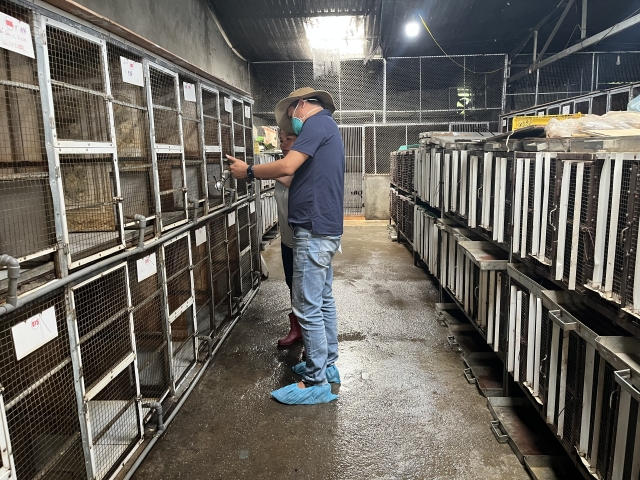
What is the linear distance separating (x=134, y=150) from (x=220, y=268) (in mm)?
1374

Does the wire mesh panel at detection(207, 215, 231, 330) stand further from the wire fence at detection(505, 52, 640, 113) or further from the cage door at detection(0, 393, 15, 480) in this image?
the wire fence at detection(505, 52, 640, 113)

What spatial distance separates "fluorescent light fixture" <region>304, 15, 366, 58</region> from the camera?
853 cm

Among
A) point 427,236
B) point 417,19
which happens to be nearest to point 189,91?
point 427,236

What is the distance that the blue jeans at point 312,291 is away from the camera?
2.69 meters

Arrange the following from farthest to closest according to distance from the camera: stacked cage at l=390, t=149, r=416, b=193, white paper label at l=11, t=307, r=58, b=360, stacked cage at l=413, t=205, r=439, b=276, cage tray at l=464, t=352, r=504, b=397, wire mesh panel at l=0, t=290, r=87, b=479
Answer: stacked cage at l=390, t=149, r=416, b=193, stacked cage at l=413, t=205, r=439, b=276, cage tray at l=464, t=352, r=504, b=397, wire mesh panel at l=0, t=290, r=87, b=479, white paper label at l=11, t=307, r=58, b=360

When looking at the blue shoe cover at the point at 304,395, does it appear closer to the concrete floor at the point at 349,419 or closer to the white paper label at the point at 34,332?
the concrete floor at the point at 349,419

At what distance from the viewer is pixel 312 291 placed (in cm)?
270

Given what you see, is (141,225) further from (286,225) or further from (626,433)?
(626,433)

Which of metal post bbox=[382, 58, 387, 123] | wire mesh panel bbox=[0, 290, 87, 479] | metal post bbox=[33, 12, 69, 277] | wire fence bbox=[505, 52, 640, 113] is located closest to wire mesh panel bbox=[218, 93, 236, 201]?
metal post bbox=[33, 12, 69, 277]

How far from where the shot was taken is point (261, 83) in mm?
10766

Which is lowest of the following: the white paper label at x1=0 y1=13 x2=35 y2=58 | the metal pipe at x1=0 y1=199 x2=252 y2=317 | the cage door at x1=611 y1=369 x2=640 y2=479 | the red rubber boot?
the red rubber boot

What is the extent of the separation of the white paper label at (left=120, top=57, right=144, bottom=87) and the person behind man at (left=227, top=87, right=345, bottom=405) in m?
0.82

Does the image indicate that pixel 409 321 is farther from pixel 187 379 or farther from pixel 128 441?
pixel 128 441

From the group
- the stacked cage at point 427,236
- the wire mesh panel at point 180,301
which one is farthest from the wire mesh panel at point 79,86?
the stacked cage at point 427,236
